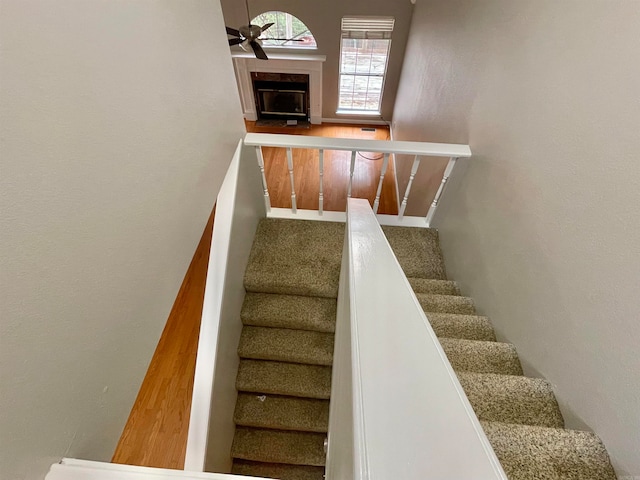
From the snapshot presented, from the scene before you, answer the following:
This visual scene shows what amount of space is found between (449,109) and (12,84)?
7.34ft

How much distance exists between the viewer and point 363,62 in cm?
511

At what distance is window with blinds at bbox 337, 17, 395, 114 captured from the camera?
4605mm

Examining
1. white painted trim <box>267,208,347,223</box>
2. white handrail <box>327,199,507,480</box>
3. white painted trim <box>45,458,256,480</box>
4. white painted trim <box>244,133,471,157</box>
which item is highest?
white handrail <box>327,199,507,480</box>

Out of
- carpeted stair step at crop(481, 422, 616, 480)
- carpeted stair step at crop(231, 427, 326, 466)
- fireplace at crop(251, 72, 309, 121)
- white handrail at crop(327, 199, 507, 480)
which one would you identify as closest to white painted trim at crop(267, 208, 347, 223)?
carpeted stair step at crop(231, 427, 326, 466)

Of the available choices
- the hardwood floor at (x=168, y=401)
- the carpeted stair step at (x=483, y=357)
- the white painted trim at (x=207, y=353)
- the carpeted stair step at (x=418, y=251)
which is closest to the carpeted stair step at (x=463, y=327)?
the carpeted stair step at (x=483, y=357)

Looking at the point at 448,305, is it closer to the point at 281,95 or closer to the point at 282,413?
the point at 282,413

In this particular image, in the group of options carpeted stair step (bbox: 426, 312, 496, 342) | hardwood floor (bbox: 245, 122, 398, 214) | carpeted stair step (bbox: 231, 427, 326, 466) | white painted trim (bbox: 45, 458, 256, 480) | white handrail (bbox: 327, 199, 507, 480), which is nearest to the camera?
white handrail (bbox: 327, 199, 507, 480)

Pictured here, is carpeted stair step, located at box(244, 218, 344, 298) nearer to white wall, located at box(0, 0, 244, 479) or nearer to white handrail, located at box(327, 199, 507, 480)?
white wall, located at box(0, 0, 244, 479)

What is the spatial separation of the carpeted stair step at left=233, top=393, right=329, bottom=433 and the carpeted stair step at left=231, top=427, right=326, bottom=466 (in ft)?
0.29

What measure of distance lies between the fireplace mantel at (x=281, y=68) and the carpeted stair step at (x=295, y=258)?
3744 mm

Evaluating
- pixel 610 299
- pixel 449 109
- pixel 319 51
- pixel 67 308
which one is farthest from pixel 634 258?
pixel 319 51

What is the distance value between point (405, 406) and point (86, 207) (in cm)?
81

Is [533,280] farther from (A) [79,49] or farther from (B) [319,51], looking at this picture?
(B) [319,51]

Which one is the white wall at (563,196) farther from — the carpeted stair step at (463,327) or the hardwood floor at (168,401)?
the hardwood floor at (168,401)
